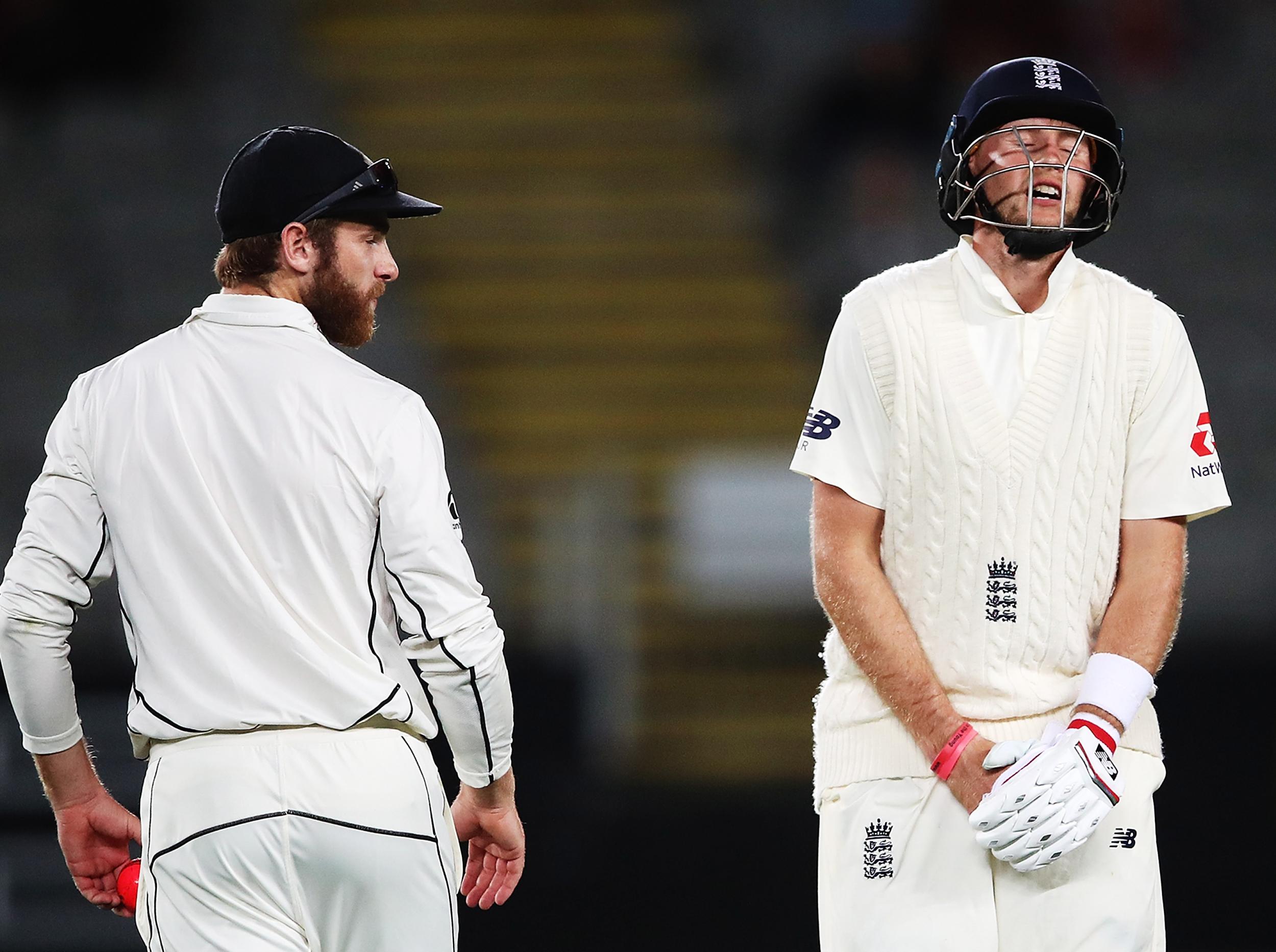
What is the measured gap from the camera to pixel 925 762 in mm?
2469

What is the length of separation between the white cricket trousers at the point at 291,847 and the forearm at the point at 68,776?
0.22 meters

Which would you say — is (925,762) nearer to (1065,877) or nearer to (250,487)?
(1065,877)

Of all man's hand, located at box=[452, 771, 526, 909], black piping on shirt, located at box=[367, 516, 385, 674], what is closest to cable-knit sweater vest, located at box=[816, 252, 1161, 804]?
man's hand, located at box=[452, 771, 526, 909]

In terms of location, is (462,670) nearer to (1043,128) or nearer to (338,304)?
(338,304)

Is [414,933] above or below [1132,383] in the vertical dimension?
below

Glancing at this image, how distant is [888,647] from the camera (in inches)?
97.0

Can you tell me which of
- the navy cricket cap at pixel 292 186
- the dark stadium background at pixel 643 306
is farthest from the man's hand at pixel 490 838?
the dark stadium background at pixel 643 306

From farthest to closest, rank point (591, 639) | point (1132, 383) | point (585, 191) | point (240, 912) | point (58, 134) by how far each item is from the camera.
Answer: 1. point (585, 191)
2. point (58, 134)
3. point (591, 639)
4. point (1132, 383)
5. point (240, 912)

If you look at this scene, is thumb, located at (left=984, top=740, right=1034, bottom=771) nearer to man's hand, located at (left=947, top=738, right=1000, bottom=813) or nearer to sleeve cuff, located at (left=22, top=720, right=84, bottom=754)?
man's hand, located at (left=947, top=738, right=1000, bottom=813)

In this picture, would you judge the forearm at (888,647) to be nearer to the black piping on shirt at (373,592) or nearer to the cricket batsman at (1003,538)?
the cricket batsman at (1003,538)

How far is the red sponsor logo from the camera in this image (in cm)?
252

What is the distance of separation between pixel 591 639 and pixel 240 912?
272cm

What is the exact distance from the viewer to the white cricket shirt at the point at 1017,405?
251cm

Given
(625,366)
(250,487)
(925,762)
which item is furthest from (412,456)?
(625,366)
